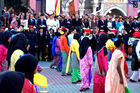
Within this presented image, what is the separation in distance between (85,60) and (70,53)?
192cm

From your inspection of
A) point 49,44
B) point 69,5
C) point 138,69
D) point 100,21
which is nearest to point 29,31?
point 49,44

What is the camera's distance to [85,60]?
30.4 feet

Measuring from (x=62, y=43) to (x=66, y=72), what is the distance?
1288 millimetres

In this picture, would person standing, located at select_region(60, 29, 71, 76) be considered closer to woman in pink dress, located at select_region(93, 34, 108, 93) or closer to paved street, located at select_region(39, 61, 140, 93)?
paved street, located at select_region(39, 61, 140, 93)

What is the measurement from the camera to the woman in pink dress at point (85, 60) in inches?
362

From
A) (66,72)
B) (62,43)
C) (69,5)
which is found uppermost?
(69,5)

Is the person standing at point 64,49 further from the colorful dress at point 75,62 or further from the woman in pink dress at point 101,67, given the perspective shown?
the woman in pink dress at point 101,67

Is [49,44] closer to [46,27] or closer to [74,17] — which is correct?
[46,27]

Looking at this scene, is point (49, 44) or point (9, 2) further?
point (9, 2)

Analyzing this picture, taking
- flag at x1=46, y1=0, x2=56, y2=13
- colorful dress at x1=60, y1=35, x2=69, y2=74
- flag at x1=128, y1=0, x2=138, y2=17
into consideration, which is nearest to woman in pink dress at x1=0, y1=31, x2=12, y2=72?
colorful dress at x1=60, y1=35, x2=69, y2=74

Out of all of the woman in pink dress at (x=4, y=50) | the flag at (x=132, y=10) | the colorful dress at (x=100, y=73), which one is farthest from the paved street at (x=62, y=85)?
the flag at (x=132, y=10)

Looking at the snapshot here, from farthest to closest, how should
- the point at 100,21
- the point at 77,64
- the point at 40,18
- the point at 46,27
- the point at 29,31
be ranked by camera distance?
the point at 100,21, the point at 40,18, the point at 46,27, the point at 29,31, the point at 77,64

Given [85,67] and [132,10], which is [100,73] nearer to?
[85,67]

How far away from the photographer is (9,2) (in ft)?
96.0
